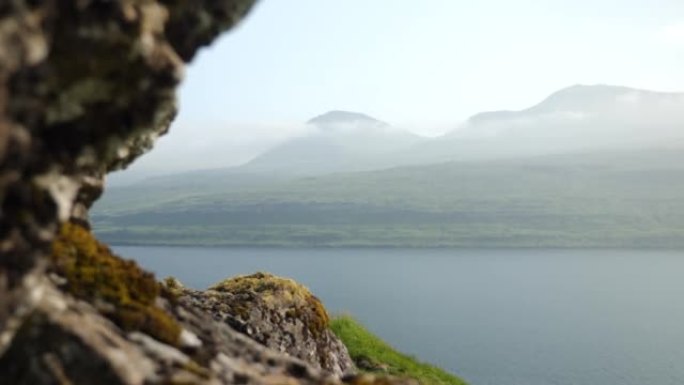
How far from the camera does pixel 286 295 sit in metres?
29.7

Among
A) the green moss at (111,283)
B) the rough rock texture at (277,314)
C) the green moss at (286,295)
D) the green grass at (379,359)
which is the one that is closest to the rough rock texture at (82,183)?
the green moss at (111,283)

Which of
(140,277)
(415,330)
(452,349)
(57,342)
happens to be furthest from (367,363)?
(415,330)

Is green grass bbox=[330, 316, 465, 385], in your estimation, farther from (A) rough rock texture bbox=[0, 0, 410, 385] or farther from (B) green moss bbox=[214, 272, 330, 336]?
(A) rough rock texture bbox=[0, 0, 410, 385]

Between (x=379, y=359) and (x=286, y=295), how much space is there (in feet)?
33.5

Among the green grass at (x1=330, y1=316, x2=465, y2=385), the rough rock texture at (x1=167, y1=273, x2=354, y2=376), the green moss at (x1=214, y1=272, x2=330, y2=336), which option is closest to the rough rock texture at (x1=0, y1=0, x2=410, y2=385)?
the rough rock texture at (x1=167, y1=273, x2=354, y2=376)

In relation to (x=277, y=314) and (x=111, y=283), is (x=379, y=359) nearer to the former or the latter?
(x=277, y=314)

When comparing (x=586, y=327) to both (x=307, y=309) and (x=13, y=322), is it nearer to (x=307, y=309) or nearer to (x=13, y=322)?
(x=307, y=309)

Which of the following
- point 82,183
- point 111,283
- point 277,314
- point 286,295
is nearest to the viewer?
point 111,283

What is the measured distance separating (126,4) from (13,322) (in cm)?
466

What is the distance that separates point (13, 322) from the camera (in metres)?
10.0

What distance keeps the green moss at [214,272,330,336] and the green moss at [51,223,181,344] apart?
48.5 ft

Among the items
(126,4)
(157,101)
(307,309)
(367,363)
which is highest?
(126,4)

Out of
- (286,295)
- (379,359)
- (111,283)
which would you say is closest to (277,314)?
(286,295)

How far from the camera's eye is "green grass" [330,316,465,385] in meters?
36.3
